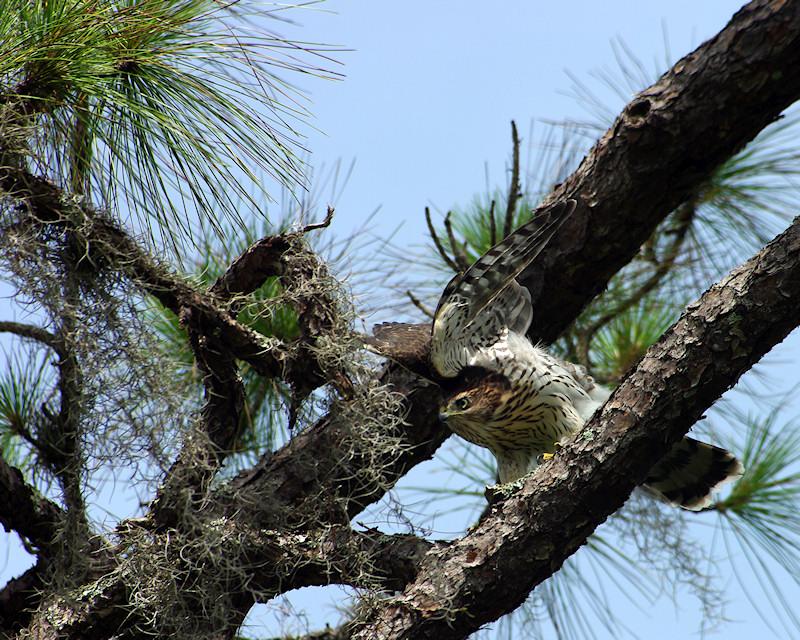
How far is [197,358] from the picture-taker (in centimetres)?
297

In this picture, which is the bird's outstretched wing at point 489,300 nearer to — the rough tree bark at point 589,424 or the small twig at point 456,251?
the rough tree bark at point 589,424

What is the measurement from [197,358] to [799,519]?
2581 mm

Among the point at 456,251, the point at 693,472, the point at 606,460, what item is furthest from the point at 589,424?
the point at 456,251

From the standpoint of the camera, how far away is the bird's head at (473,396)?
10.9 feet

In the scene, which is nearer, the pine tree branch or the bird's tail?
the pine tree branch

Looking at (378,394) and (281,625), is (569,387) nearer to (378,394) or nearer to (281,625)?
(378,394)

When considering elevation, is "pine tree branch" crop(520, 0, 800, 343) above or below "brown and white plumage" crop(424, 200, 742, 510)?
above

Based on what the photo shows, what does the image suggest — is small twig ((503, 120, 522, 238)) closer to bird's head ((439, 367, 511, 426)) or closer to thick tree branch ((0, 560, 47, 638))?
bird's head ((439, 367, 511, 426))

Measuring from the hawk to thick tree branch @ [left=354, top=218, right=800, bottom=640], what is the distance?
0.76 m

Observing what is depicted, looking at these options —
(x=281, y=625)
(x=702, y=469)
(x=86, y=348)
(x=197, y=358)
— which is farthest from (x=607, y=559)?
(x=86, y=348)

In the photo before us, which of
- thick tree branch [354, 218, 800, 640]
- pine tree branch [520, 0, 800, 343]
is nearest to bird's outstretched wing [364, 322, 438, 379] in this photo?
pine tree branch [520, 0, 800, 343]

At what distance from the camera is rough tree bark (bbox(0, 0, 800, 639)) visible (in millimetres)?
2418

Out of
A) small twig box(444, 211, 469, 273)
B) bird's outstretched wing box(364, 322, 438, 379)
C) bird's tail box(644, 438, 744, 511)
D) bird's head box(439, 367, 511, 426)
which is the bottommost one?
bird's tail box(644, 438, 744, 511)

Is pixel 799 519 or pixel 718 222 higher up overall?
pixel 718 222
